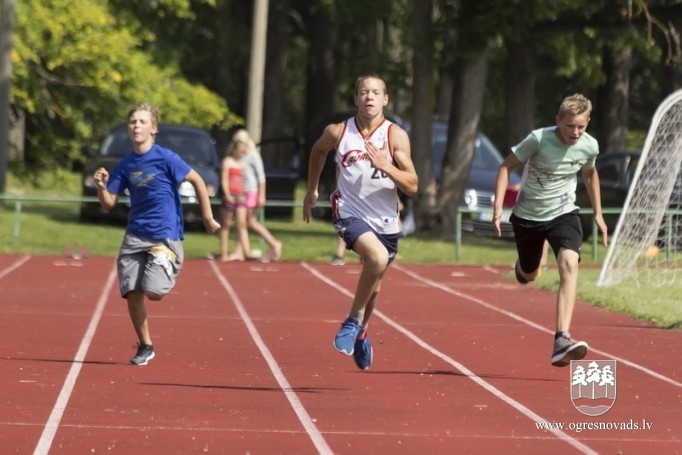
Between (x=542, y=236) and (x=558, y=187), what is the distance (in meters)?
0.38

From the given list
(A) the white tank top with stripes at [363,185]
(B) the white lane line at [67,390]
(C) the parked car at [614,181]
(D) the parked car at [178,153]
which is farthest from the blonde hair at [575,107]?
(C) the parked car at [614,181]

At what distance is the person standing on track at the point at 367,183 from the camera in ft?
35.3

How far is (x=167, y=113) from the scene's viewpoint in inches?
1533

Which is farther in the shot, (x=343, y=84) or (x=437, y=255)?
(x=343, y=84)

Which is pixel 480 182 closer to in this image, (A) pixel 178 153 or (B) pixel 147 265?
(A) pixel 178 153

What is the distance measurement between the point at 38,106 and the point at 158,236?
25879 mm

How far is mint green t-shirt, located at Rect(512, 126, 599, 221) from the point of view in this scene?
11.7 m

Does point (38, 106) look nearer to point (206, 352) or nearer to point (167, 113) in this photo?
point (167, 113)

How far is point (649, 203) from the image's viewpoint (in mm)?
19516

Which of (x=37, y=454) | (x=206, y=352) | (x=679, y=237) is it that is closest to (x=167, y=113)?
(x=679, y=237)

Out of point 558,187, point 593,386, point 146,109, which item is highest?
point 146,109

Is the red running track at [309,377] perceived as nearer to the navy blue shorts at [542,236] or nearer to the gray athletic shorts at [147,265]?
the gray athletic shorts at [147,265]

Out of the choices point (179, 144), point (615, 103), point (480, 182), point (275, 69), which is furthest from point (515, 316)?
point (275, 69)

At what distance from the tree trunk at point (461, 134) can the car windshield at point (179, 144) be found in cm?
412
